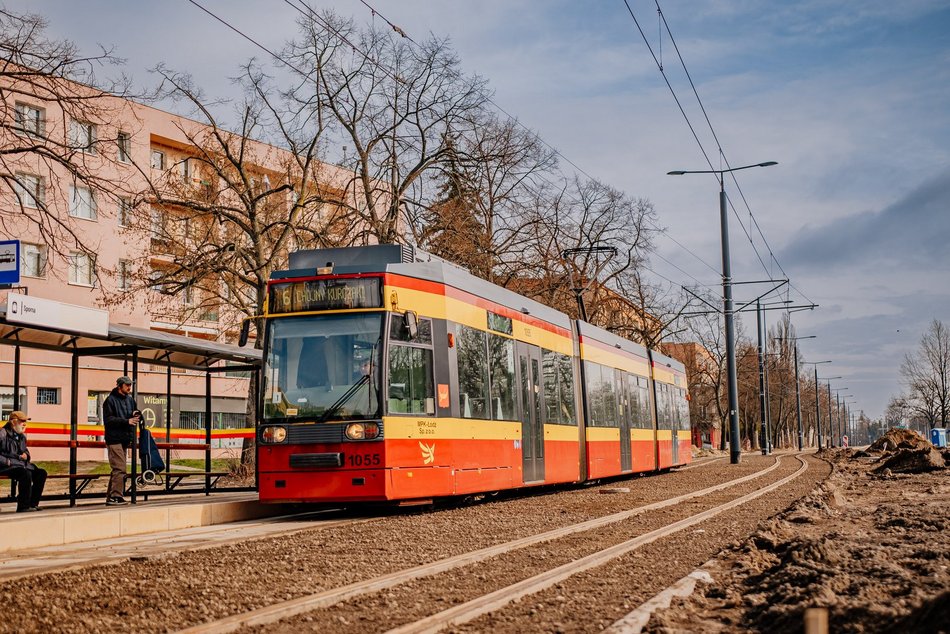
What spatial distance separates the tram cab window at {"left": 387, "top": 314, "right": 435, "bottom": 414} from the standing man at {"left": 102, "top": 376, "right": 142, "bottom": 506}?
3.71 meters

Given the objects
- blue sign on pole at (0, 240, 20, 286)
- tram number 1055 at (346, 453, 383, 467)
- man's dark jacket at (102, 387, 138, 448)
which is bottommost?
tram number 1055 at (346, 453, 383, 467)

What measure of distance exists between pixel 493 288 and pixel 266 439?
4744 millimetres

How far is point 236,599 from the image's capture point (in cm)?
702

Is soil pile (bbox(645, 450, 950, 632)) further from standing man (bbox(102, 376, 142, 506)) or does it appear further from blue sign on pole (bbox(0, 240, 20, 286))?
standing man (bbox(102, 376, 142, 506))

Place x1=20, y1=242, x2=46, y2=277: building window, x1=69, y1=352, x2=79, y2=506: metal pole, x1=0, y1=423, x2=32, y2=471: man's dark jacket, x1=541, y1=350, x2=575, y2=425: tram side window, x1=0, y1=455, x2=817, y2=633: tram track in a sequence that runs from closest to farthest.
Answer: x1=0, y1=455, x2=817, y2=633: tram track, x1=0, y1=423, x2=32, y2=471: man's dark jacket, x1=69, y1=352, x2=79, y2=506: metal pole, x1=541, y1=350, x2=575, y2=425: tram side window, x1=20, y1=242, x2=46, y2=277: building window

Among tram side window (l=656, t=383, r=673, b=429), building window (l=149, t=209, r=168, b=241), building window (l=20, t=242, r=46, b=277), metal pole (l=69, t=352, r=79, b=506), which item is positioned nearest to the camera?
metal pole (l=69, t=352, r=79, b=506)

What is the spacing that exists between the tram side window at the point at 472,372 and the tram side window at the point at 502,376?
0.87 feet

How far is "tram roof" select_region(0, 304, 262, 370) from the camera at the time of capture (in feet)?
44.2

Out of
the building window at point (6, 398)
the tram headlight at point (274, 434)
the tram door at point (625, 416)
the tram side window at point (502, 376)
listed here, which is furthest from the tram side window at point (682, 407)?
the building window at point (6, 398)

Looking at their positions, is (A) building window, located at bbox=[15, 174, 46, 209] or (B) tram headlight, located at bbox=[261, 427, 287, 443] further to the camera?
(A) building window, located at bbox=[15, 174, 46, 209]

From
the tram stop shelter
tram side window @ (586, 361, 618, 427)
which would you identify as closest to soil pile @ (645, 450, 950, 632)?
the tram stop shelter

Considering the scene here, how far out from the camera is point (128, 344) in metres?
15.1

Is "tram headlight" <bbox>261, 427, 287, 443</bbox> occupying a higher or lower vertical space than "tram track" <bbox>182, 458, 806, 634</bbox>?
higher

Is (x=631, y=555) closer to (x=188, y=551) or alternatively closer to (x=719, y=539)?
(x=719, y=539)
